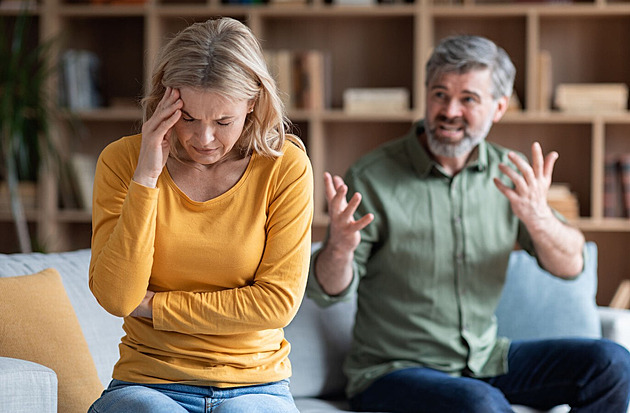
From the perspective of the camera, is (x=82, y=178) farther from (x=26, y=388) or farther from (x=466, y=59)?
(x=26, y=388)

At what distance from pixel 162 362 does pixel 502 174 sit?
1.14 meters

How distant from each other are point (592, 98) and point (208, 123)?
100 inches

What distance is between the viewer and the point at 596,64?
3633 mm

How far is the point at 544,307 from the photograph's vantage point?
2.21 metres

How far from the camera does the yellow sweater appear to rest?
4.36ft

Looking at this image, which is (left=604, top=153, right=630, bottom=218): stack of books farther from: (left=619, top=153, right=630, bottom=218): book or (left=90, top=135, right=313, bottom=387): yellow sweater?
(left=90, top=135, right=313, bottom=387): yellow sweater

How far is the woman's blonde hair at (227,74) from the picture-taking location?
1.33 meters

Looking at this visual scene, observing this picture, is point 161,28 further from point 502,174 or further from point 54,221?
point 502,174

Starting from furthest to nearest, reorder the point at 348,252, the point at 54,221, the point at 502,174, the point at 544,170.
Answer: the point at 54,221 < the point at 502,174 < the point at 544,170 < the point at 348,252

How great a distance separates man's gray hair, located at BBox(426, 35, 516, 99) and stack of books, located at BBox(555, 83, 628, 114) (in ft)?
4.77

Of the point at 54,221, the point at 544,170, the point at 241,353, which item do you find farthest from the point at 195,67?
the point at 54,221

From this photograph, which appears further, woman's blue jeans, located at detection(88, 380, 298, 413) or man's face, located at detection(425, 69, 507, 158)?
man's face, located at detection(425, 69, 507, 158)

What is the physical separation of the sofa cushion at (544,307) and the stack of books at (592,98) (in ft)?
4.54

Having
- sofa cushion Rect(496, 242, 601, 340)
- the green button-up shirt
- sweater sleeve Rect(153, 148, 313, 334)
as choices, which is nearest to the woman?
sweater sleeve Rect(153, 148, 313, 334)
